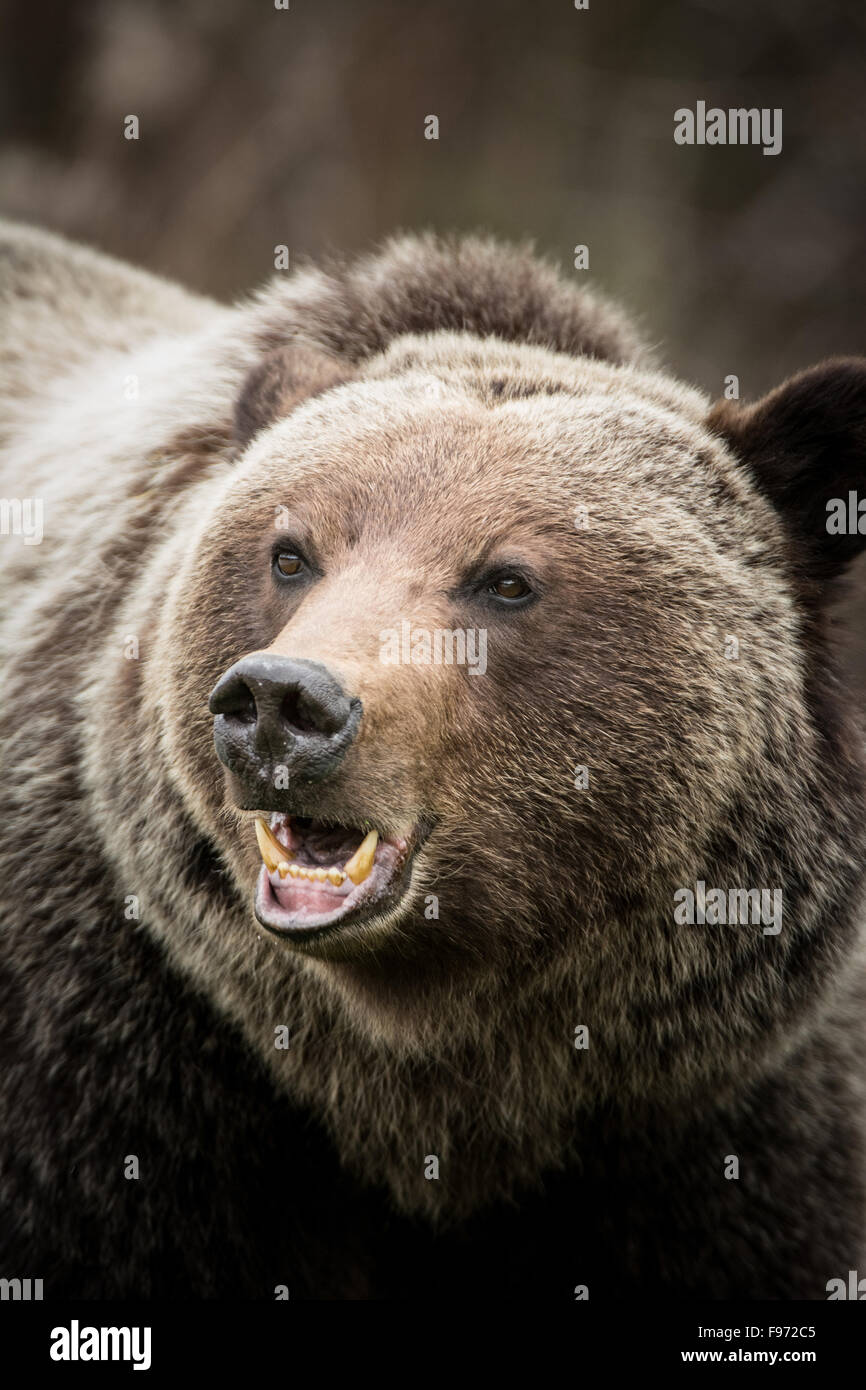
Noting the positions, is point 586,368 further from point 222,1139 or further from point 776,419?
point 222,1139

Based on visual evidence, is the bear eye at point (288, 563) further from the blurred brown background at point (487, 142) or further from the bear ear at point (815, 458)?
the blurred brown background at point (487, 142)

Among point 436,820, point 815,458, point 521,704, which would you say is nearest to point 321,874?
point 436,820

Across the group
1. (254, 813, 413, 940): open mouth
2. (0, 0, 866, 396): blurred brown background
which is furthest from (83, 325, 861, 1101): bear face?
(0, 0, 866, 396): blurred brown background

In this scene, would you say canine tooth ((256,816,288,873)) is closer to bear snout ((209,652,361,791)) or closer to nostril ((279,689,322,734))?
bear snout ((209,652,361,791))

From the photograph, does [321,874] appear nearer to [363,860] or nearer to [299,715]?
[363,860]

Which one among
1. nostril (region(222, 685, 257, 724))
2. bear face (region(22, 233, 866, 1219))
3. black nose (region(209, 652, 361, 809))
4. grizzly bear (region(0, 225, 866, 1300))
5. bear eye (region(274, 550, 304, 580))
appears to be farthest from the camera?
bear eye (region(274, 550, 304, 580))

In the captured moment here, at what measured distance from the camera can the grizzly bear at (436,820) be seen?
4.29 meters

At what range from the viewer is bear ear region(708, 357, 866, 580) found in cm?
472

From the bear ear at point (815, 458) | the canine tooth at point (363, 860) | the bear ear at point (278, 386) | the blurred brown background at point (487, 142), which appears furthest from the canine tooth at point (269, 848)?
the blurred brown background at point (487, 142)

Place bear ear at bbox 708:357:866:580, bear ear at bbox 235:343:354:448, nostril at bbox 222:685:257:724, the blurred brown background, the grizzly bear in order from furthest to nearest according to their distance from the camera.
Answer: the blurred brown background
bear ear at bbox 235:343:354:448
bear ear at bbox 708:357:866:580
the grizzly bear
nostril at bbox 222:685:257:724

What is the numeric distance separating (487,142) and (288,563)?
42.7 ft

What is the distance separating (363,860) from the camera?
4.02m

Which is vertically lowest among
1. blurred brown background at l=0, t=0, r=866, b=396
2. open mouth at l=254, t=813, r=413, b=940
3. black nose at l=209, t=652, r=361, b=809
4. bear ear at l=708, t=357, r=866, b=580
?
open mouth at l=254, t=813, r=413, b=940

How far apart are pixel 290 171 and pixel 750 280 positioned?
4.62 meters
